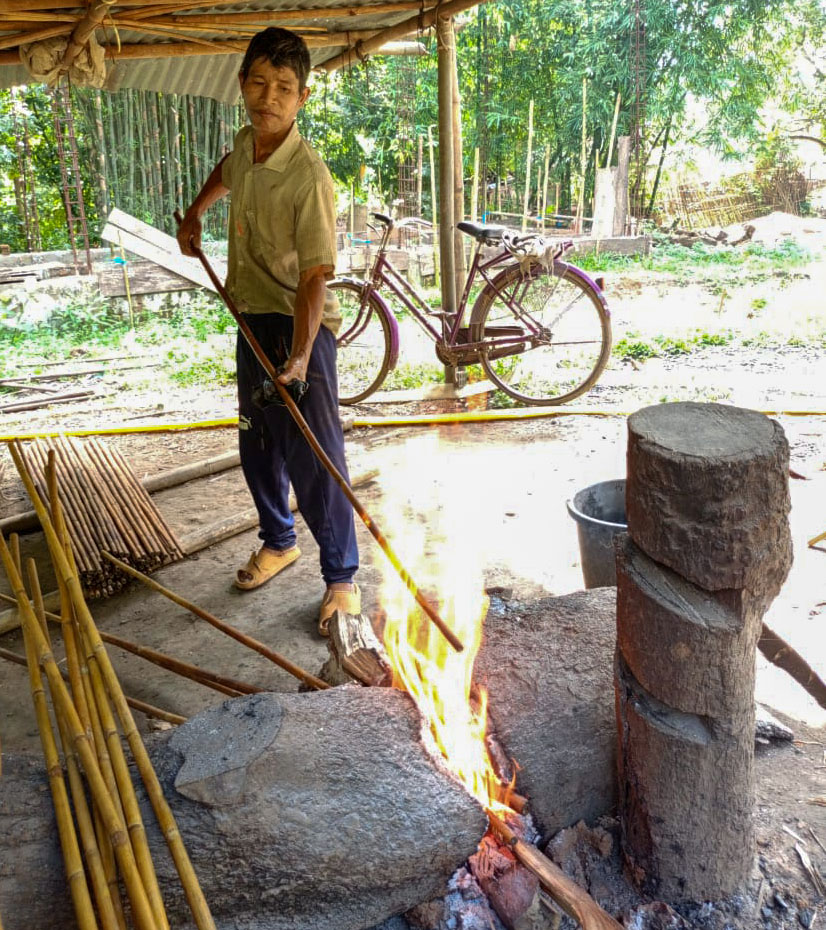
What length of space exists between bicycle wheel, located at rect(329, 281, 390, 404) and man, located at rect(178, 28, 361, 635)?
1774 mm

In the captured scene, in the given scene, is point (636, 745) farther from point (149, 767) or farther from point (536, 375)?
point (536, 375)

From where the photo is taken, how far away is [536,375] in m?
6.37

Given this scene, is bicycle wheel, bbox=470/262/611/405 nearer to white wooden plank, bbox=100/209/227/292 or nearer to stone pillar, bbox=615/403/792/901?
stone pillar, bbox=615/403/792/901

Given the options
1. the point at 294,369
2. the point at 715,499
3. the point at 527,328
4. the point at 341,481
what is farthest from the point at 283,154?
the point at 527,328

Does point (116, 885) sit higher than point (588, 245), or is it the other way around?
point (588, 245)

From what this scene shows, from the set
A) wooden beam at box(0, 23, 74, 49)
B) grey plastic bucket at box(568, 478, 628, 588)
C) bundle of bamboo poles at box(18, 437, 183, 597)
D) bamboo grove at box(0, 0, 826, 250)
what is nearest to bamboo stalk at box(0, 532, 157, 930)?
bundle of bamboo poles at box(18, 437, 183, 597)

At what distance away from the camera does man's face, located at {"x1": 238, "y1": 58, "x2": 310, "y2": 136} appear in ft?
7.87

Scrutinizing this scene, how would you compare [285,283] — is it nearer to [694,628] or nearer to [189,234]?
[189,234]

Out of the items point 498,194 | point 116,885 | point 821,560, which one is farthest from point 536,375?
point 498,194

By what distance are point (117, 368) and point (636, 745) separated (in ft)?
21.7

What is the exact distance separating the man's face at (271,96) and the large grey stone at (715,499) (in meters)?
1.67

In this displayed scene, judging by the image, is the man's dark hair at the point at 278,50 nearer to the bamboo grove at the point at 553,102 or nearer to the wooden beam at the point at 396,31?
the wooden beam at the point at 396,31

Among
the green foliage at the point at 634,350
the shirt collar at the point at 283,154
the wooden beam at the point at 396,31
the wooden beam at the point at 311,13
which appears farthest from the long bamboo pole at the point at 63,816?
the green foliage at the point at 634,350

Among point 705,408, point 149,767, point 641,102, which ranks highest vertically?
point 641,102
